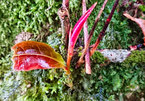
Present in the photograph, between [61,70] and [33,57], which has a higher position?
[33,57]

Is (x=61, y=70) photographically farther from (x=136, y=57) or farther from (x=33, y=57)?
(x=136, y=57)

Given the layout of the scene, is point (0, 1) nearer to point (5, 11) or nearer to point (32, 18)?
point (5, 11)

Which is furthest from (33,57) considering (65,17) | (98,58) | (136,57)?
(136,57)

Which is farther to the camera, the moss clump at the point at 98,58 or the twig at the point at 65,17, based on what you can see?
the moss clump at the point at 98,58

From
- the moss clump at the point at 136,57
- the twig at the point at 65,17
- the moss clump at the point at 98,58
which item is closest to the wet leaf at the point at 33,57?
the twig at the point at 65,17

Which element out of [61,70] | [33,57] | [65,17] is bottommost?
[61,70]

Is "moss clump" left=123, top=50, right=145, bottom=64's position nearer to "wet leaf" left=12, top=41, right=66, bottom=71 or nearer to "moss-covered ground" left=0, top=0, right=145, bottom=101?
"moss-covered ground" left=0, top=0, right=145, bottom=101

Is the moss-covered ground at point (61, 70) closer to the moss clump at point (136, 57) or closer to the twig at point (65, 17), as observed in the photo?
the moss clump at point (136, 57)
